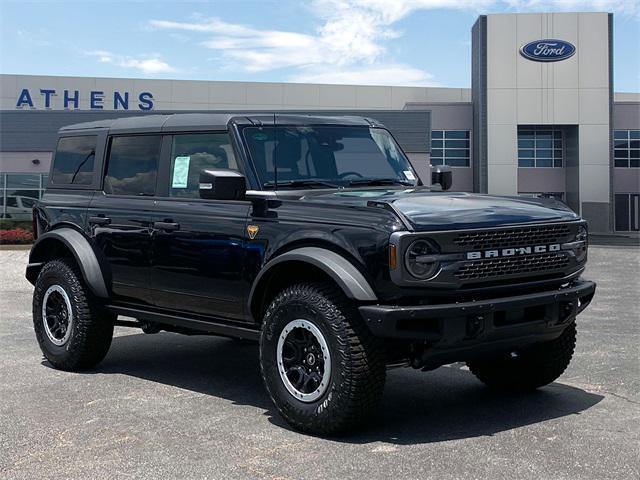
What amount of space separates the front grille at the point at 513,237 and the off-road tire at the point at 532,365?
92cm

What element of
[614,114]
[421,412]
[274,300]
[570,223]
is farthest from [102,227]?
[614,114]

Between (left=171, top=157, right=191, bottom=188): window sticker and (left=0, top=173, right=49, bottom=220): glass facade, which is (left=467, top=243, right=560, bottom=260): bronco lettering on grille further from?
(left=0, top=173, right=49, bottom=220): glass facade

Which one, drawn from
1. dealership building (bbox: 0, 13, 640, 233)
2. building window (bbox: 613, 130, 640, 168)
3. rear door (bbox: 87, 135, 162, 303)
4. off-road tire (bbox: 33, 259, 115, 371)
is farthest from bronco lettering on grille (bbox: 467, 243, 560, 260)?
building window (bbox: 613, 130, 640, 168)

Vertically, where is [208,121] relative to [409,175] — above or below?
above

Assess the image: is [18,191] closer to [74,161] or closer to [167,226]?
[74,161]

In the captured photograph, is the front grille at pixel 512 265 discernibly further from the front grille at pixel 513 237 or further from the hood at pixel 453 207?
the hood at pixel 453 207

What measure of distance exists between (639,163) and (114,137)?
4606 centimetres

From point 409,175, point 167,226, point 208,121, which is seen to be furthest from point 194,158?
Answer: point 409,175

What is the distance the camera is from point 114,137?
24.2 ft

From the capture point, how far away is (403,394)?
6.46 m

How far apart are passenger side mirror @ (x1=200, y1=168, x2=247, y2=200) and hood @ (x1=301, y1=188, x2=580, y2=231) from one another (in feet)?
1.54

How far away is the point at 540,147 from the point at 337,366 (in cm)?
4573

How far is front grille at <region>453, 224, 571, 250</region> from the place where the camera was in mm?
5059

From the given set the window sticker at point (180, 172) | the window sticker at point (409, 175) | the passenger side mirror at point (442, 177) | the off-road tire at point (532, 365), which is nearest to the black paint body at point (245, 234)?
the window sticker at point (180, 172)
